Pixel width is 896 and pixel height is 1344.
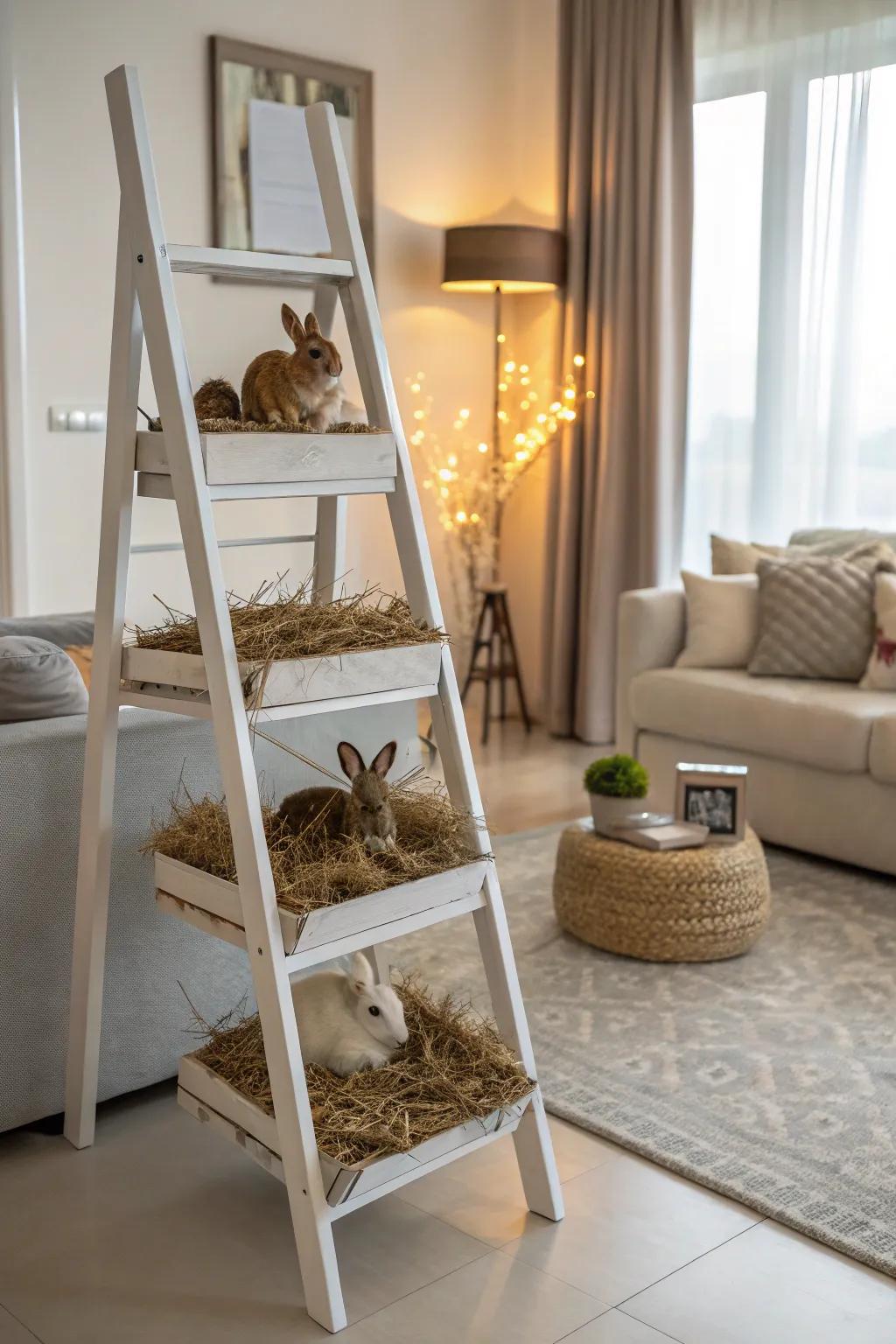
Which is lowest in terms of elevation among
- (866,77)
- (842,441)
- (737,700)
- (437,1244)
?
(437,1244)

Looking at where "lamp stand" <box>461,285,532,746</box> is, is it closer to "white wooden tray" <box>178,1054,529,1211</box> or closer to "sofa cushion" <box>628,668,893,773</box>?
"sofa cushion" <box>628,668,893,773</box>

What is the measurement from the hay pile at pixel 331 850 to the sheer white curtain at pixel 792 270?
287 cm

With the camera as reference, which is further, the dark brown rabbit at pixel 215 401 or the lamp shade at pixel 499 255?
the lamp shade at pixel 499 255

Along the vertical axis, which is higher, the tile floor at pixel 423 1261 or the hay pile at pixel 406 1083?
the hay pile at pixel 406 1083

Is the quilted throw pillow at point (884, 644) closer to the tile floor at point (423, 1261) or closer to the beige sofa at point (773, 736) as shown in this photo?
the beige sofa at point (773, 736)

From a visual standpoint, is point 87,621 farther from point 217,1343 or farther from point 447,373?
point 447,373

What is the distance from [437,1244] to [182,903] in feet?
1.95

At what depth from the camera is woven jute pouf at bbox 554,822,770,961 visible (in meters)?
2.80

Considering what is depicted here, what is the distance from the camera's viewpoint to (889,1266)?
1.76 metres

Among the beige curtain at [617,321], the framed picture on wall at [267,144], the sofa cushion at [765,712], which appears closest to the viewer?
the sofa cushion at [765,712]

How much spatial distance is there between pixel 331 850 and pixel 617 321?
11.5 feet

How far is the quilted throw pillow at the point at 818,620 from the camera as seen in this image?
12.3 ft

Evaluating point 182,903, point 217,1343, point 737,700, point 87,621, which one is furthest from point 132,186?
point 737,700

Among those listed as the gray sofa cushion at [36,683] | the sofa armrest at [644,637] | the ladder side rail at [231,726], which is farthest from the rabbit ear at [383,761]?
the sofa armrest at [644,637]
